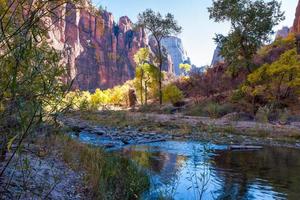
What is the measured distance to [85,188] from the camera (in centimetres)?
536

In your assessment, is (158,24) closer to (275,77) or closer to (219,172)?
(275,77)

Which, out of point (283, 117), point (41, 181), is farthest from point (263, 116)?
Result: point (41, 181)

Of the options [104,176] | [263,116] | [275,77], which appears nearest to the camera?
[104,176]

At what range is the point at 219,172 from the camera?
8.59 metres

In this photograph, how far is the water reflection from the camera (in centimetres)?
653

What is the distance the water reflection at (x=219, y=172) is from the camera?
653 cm

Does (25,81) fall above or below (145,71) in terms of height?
below

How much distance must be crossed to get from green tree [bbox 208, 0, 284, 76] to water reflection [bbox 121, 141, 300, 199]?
15539mm

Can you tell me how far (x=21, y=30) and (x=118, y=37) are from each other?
440ft

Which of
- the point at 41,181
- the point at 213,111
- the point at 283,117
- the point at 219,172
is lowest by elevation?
the point at 219,172

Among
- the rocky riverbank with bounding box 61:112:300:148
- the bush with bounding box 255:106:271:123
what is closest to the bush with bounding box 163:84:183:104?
the bush with bounding box 255:106:271:123

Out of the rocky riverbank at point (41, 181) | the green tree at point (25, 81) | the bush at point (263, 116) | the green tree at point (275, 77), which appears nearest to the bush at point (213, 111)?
the green tree at point (275, 77)

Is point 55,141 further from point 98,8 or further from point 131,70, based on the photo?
point 131,70

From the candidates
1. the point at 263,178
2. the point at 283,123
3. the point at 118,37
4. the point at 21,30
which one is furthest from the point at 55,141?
the point at 118,37
